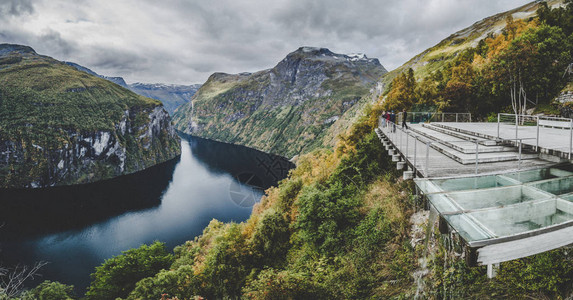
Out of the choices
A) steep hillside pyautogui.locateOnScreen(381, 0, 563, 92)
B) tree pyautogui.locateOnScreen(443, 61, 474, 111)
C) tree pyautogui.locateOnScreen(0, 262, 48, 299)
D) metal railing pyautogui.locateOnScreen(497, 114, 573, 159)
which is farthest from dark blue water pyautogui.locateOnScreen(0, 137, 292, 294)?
steep hillside pyautogui.locateOnScreen(381, 0, 563, 92)

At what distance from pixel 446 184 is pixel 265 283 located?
9654 mm

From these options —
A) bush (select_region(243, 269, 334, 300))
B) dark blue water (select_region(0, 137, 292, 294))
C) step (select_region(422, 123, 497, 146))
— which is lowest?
dark blue water (select_region(0, 137, 292, 294))

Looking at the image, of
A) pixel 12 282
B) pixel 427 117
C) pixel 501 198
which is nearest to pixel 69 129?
pixel 12 282

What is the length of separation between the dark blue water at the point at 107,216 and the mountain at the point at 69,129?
18.2 m

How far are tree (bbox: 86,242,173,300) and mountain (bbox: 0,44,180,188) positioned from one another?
117 m

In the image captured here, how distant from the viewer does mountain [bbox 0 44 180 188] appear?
115 metres

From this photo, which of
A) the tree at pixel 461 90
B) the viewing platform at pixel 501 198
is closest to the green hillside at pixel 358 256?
the tree at pixel 461 90

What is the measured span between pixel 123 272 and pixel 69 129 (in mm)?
137970

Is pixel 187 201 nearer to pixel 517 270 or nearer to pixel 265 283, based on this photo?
pixel 265 283

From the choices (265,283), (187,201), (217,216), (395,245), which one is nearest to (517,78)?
(395,245)

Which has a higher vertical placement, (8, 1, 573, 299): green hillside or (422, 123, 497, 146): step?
(422, 123, 497, 146): step

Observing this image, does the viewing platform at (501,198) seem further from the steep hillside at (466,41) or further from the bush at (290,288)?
the steep hillside at (466,41)

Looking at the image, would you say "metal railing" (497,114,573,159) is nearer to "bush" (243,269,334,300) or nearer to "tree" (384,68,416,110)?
"bush" (243,269,334,300)

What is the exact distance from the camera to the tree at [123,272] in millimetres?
28391
